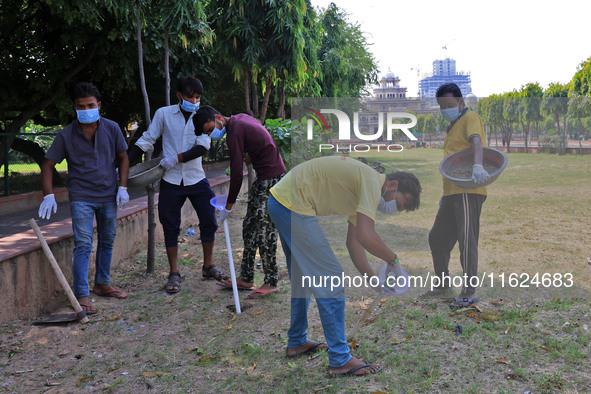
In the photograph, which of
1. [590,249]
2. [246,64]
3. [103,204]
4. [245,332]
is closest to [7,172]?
[246,64]

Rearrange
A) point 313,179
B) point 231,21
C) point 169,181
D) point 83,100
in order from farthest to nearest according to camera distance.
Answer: point 231,21 < point 169,181 < point 83,100 < point 313,179

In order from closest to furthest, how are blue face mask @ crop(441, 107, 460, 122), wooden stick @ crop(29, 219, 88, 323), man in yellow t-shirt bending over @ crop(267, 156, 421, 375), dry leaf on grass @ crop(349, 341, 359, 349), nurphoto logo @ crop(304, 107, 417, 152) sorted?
man in yellow t-shirt bending over @ crop(267, 156, 421, 375)
dry leaf on grass @ crop(349, 341, 359, 349)
nurphoto logo @ crop(304, 107, 417, 152)
blue face mask @ crop(441, 107, 460, 122)
wooden stick @ crop(29, 219, 88, 323)

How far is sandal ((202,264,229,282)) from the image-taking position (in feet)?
15.6

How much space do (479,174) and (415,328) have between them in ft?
3.76

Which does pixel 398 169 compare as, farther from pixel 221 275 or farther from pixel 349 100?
pixel 221 275

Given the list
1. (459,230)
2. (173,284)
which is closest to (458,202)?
(459,230)

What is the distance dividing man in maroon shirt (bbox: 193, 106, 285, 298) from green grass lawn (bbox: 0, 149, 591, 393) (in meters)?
0.29

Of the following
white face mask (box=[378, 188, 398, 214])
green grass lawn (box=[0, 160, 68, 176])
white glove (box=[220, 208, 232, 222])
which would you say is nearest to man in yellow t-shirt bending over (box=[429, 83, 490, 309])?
white face mask (box=[378, 188, 398, 214])

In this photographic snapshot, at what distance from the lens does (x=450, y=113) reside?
354cm

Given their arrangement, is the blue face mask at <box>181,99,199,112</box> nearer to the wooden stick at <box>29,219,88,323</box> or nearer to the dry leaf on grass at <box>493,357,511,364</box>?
the wooden stick at <box>29,219,88,323</box>

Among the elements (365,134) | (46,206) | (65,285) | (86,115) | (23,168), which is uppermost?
(86,115)

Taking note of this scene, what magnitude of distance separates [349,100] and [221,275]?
220 centimetres

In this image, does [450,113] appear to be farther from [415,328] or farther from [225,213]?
[225,213]

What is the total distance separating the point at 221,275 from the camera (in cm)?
476
